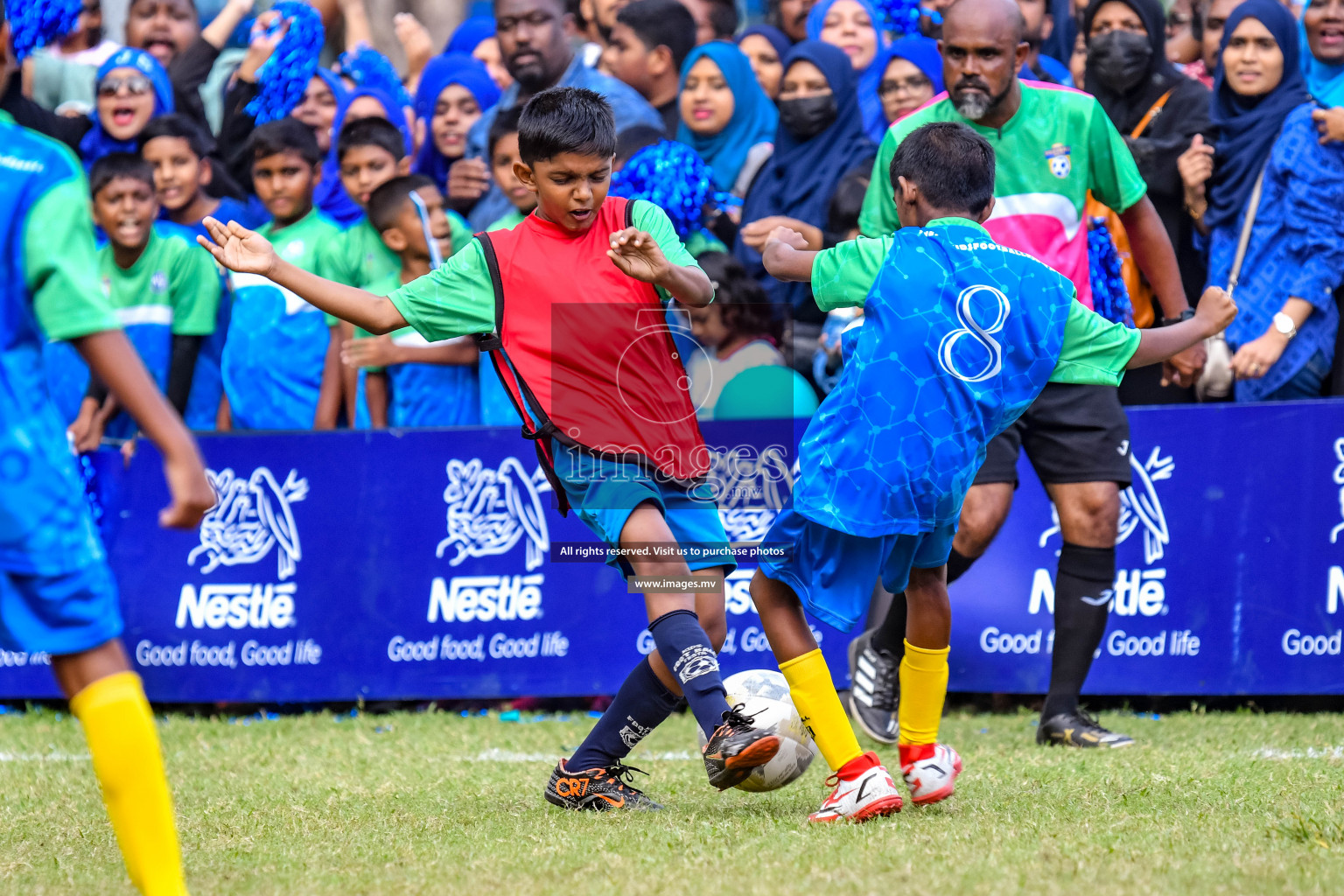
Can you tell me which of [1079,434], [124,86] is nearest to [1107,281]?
[1079,434]

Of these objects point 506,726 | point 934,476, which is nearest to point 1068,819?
point 934,476

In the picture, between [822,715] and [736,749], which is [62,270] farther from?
[822,715]

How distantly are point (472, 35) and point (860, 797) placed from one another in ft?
25.9

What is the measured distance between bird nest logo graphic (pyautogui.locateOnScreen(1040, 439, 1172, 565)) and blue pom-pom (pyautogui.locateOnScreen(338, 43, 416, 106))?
5.34 metres

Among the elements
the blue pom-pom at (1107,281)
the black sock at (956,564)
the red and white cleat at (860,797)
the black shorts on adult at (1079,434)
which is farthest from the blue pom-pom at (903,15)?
the red and white cleat at (860,797)

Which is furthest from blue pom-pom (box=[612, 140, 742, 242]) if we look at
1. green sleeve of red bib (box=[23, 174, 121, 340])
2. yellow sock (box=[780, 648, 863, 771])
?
green sleeve of red bib (box=[23, 174, 121, 340])

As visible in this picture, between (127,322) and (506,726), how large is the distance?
3177 mm

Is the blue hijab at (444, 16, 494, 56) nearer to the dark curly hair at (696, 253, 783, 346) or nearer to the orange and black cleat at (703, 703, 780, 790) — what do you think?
the dark curly hair at (696, 253, 783, 346)

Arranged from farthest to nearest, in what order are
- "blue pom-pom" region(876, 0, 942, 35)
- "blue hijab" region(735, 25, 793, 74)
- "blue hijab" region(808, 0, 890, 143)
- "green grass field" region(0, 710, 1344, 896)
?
"blue hijab" region(735, 25, 793, 74) < "blue pom-pom" region(876, 0, 942, 35) < "blue hijab" region(808, 0, 890, 143) < "green grass field" region(0, 710, 1344, 896)

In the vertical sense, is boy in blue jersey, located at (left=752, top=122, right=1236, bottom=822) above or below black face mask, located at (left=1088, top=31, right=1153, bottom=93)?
below

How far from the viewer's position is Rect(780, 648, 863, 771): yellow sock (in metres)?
4.18

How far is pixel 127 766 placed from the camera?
3064 mm

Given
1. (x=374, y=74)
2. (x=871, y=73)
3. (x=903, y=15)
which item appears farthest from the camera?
(x=374, y=74)

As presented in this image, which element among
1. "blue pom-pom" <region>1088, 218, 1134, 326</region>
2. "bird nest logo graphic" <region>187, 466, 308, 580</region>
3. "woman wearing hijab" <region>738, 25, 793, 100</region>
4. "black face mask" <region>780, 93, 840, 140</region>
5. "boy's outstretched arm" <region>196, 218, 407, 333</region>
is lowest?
"bird nest logo graphic" <region>187, 466, 308, 580</region>
